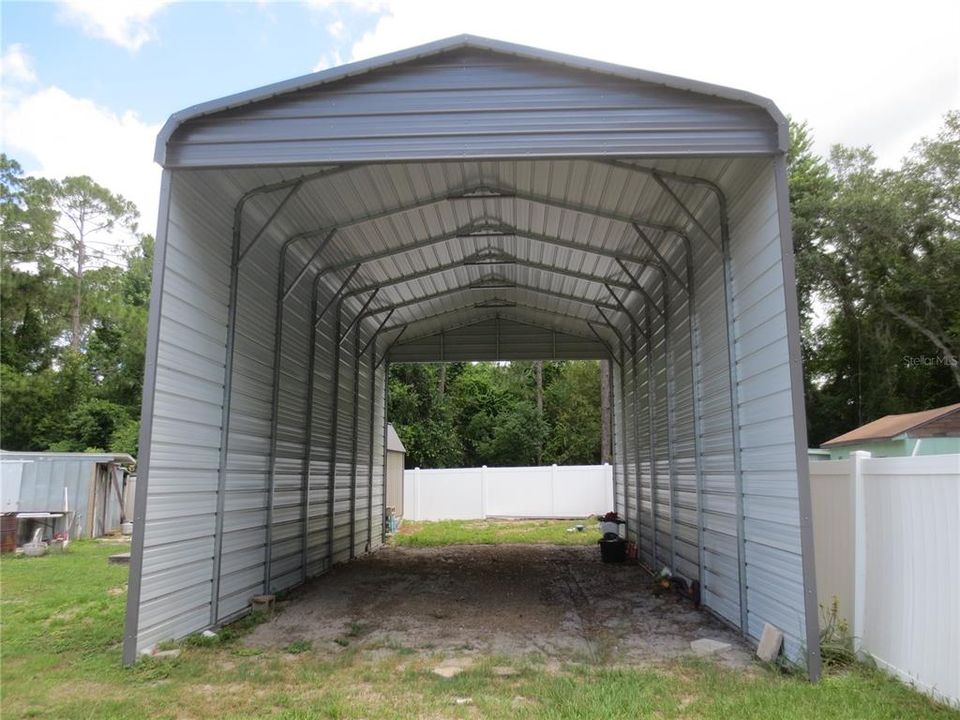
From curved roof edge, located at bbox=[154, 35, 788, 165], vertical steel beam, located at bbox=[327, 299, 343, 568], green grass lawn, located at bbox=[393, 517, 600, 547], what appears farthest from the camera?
green grass lawn, located at bbox=[393, 517, 600, 547]

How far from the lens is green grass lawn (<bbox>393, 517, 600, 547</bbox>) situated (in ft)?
47.7

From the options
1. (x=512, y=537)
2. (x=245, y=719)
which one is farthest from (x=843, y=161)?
(x=245, y=719)

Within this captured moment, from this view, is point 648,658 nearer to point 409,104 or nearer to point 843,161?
point 409,104

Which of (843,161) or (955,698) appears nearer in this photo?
(955,698)

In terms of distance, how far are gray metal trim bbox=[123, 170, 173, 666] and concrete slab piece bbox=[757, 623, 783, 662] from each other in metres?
4.86

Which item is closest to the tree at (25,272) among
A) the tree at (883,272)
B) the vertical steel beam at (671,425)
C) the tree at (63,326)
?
the tree at (63,326)

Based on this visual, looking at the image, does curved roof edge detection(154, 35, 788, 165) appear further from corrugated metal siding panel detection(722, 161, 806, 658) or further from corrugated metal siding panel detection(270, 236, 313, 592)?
corrugated metal siding panel detection(270, 236, 313, 592)

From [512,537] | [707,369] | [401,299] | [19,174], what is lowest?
[512,537]

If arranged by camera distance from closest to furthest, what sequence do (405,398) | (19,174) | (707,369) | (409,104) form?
1. (409,104)
2. (707,369)
3. (19,174)
4. (405,398)

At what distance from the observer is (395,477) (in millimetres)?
19812

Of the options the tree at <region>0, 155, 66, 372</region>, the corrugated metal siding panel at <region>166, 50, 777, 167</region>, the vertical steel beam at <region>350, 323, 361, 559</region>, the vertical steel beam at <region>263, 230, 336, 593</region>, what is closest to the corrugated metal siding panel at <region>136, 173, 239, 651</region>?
the corrugated metal siding panel at <region>166, 50, 777, 167</region>

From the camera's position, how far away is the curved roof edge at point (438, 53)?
5.28 metres

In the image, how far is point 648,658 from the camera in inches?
217

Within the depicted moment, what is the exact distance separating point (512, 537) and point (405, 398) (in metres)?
14.2
